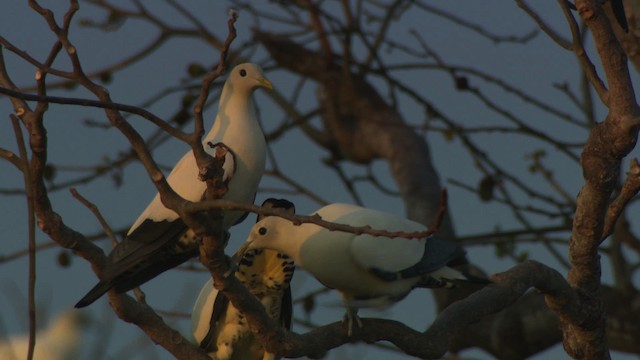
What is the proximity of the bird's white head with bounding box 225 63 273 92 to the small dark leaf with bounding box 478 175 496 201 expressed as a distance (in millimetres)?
2416

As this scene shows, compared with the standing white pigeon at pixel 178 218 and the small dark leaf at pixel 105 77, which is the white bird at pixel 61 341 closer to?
the standing white pigeon at pixel 178 218

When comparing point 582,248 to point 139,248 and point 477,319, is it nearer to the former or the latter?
point 477,319

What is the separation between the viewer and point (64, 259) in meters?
5.80

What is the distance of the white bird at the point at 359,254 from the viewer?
345cm

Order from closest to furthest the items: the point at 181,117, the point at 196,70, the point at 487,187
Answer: the point at 487,187 < the point at 181,117 < the point at 196,70

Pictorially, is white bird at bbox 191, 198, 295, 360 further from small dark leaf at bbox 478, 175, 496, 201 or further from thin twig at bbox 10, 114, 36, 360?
small dark leaf at bbox 478, 175, 496, 201

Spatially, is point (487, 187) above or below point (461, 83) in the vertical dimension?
below

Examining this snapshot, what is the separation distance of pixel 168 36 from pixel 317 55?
3.01 ft

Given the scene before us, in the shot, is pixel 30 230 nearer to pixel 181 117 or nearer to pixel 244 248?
pixel 244 248

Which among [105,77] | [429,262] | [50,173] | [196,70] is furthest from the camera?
[105,77]

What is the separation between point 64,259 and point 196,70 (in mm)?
1231

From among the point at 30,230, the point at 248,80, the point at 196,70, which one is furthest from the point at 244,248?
the point at 196,70

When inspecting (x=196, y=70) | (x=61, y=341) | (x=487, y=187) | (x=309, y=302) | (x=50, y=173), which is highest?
(x=196, y=70)

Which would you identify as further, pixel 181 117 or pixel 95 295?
pixel 181 117
